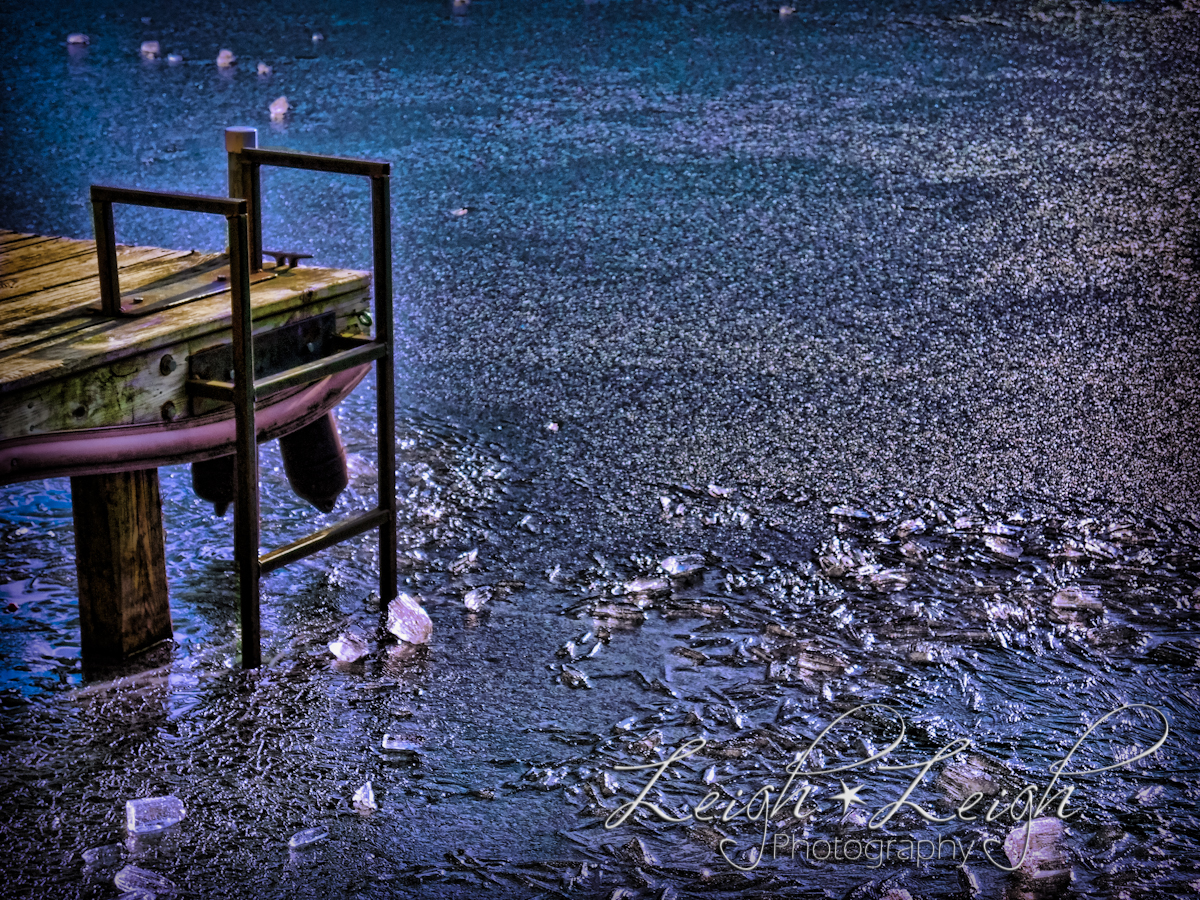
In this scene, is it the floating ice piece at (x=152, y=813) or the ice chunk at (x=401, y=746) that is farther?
the ice chunk at (x=401, y=746)

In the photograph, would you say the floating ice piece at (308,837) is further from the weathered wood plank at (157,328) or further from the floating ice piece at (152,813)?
the weathered wood plank at (157,328)

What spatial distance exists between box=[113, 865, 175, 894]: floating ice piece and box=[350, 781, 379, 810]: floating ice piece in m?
0.44

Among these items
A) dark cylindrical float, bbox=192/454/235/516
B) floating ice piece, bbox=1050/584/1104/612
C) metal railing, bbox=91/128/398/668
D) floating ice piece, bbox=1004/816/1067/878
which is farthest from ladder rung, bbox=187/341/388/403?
floating ice piece, bbox=1050/584/1104/612

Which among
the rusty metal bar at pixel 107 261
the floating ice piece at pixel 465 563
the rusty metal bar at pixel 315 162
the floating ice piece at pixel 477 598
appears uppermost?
the rusty metal bar at pixel 315 162

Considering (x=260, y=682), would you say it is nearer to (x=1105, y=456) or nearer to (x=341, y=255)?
(x=1105, y=456)

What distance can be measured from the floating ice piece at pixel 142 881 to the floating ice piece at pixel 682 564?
1809 mm

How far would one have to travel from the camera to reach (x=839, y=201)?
7449 millimetres

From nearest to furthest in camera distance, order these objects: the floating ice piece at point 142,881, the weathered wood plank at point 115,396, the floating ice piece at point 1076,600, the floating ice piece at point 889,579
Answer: the floating ice piece at point 142,881
the weathered wood plank at point 115,396
the floating ice piece at point 1076,600
the floating ice piece at point 889,579

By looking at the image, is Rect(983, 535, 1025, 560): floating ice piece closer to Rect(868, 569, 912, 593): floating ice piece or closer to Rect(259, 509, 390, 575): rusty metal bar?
Rect(868, 569, 912, 593): floating ice piece

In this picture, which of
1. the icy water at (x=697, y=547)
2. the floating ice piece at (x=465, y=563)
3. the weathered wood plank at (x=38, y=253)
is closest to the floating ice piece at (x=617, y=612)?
the icy water at (x=697, y=547)

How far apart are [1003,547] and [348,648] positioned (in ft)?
7.15

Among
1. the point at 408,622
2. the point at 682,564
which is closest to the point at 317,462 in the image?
the point at 408,622

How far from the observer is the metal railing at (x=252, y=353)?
2930mm

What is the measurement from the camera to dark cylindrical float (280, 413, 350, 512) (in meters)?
3.83
